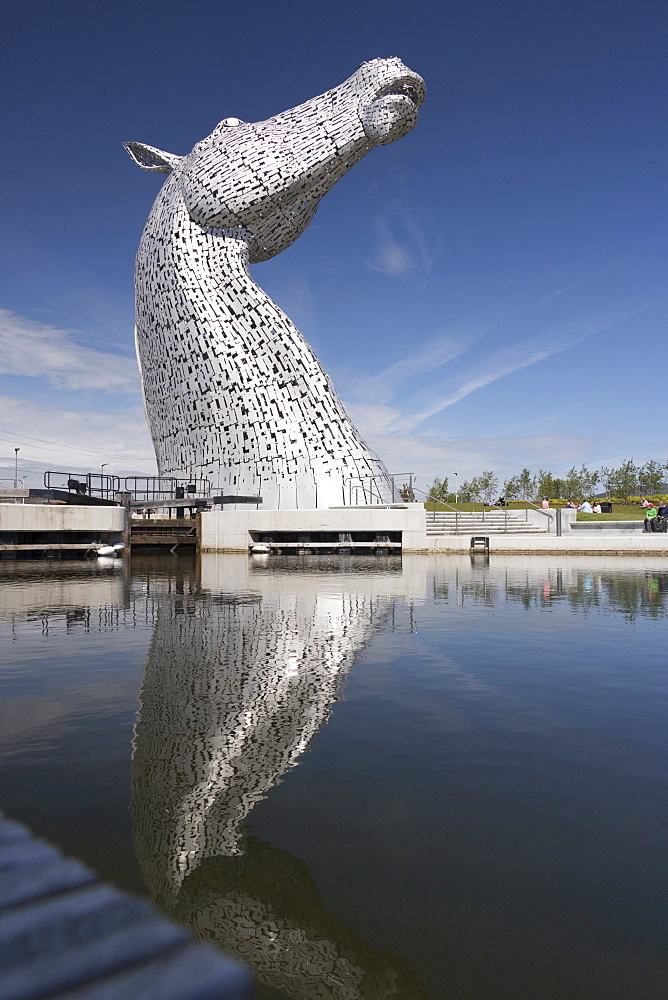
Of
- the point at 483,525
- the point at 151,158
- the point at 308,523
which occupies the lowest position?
the point at 483,525

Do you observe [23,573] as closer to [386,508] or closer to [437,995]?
[386,508]

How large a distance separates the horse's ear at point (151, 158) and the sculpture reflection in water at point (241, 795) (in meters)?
28.3

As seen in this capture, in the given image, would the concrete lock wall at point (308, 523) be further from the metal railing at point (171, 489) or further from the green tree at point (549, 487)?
the green tree at point (549, 487)

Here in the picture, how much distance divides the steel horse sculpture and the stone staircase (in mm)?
2194

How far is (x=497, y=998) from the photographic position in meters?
1.61

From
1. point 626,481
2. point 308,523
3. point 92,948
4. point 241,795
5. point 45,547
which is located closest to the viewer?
point 92,948

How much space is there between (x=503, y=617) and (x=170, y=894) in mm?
6097

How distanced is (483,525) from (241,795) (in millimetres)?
23116

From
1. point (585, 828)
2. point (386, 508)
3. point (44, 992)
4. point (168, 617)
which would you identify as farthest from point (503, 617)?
point (386, 508)

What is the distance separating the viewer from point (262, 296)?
1016 inches

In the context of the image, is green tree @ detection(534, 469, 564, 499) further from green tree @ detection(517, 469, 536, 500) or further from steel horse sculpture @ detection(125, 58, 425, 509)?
steel horse sculpture @ detection(125, 58, 425, 509)

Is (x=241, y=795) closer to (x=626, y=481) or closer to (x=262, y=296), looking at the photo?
(x=262, y=296)

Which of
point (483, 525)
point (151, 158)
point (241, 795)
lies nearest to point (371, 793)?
point (241, 795)

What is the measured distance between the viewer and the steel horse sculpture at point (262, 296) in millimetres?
24828
